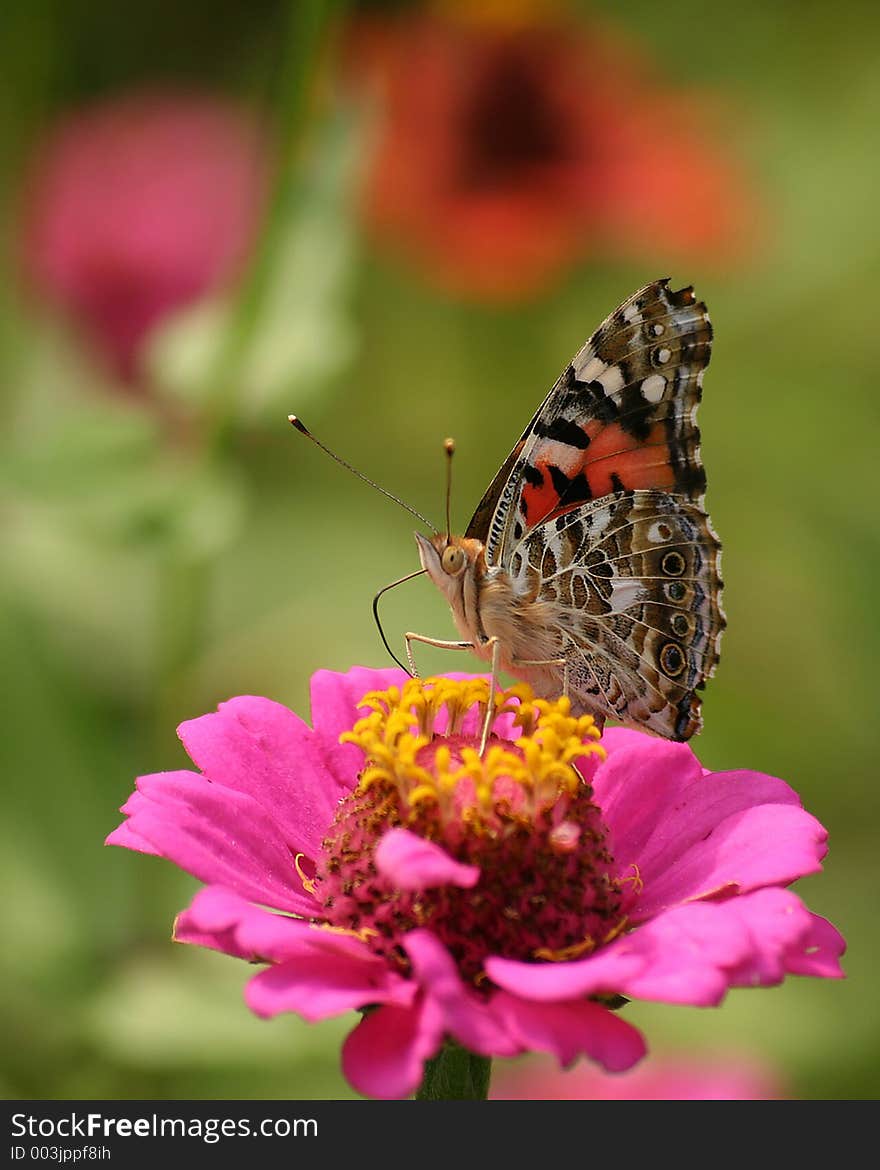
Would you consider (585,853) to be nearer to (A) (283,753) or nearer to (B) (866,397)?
(A) (283,753)

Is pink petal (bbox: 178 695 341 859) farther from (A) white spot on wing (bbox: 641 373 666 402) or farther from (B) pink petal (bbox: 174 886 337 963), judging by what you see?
(A) white spot on wing (bbox: 641 373 666 402)

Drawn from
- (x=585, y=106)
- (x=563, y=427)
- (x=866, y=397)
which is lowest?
(x=563, y=427)

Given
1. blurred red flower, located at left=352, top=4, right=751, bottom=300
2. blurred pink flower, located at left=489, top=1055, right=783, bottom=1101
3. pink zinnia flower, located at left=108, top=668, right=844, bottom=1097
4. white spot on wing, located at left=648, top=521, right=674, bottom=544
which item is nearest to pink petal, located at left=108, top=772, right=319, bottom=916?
pink zinnia flower, located at left=108, top=668, right=844, bottom=1097

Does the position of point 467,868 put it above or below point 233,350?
below

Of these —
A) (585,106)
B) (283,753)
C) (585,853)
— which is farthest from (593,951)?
(585,106)

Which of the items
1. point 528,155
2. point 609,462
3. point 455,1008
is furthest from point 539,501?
point 528,155

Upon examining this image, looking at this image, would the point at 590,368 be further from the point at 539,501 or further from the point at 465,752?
the point at 465,752
